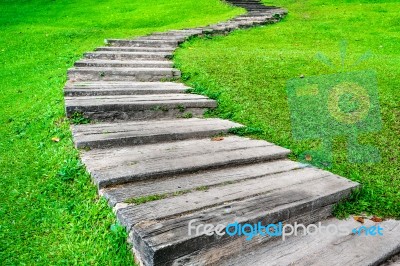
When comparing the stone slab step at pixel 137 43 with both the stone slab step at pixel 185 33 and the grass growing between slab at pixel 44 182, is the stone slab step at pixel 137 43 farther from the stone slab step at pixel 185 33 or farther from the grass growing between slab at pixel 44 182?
the stone slab step at pixel 185 33

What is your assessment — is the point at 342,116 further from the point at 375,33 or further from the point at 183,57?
the point at 375,33

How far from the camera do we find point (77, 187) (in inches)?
106

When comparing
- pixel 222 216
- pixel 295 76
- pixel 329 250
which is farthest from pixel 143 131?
pixel 295 76

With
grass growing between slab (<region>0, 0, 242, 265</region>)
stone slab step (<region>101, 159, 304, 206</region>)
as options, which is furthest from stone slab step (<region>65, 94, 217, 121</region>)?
stone slab step (<region>101, 159, 304, 206</region>)

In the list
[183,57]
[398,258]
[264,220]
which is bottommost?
[398,258]

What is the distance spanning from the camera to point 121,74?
5.31 m

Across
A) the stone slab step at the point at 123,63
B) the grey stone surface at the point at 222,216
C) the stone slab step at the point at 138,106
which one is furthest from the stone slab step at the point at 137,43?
the grey stone surface at the point at 222,216

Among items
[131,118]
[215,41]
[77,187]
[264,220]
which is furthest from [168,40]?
[264,220]

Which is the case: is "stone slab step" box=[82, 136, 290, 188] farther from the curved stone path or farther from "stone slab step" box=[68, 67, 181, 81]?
"stone slab step" box=[68, 67, 181, 81]

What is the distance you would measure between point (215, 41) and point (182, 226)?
7.48m

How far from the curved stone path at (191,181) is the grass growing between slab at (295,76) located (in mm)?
275

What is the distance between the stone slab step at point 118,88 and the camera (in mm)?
4332

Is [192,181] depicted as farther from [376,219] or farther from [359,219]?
[376,219]

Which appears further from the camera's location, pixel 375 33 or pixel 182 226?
pixel 375 33
